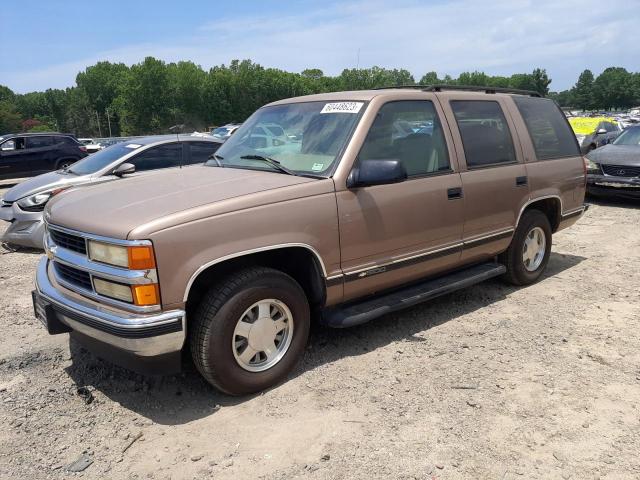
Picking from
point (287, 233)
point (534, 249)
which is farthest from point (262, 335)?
point (534, 249)

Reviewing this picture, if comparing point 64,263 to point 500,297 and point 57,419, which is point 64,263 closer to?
point 57,419

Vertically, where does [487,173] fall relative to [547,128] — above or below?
below

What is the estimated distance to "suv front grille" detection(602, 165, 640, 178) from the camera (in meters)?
9.83

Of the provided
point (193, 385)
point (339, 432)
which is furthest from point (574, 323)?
point (193, 385)

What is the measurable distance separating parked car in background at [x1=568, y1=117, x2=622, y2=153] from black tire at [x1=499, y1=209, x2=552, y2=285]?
8.54 metres

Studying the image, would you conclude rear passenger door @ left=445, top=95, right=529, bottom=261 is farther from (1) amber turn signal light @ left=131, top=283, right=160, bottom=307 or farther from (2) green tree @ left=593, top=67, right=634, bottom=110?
(2) green tree @ left=593, top=67, right=634, bottom=110

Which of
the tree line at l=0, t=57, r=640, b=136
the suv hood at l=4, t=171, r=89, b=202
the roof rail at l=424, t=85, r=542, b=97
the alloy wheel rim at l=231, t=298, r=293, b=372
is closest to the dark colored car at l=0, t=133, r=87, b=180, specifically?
the suv hood at l=4, t=171, r=89, b=202

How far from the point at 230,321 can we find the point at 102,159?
219 inches

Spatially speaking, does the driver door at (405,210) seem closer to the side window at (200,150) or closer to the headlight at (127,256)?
the headlight at (127,256)

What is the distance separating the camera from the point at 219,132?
Result: 27.2 m

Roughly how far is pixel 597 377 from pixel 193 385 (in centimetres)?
281

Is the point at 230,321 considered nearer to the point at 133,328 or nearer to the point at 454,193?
the point at 133,328

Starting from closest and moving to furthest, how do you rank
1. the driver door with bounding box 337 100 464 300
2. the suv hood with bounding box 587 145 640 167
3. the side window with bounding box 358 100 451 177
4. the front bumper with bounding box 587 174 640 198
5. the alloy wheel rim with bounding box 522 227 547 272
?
the driver door with bounding box 337 100 464 300 < the side window with bounding box 358 100 451 177 < the alloy wheel rim with bounding box 522 227 547 272 < the front bumper with bounding box 587 174 640 198 < the suv hood with bounding box 587 145 640 167

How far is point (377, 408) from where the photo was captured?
11.1 ft
